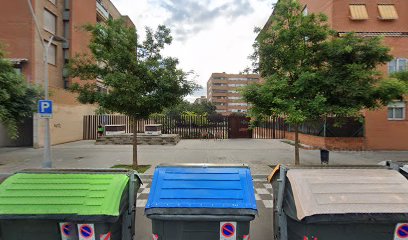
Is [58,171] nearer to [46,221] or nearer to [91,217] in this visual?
[46,221]

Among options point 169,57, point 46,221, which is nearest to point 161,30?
point 169,57

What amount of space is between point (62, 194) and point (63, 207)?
0.20m

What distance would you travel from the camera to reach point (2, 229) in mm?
3252

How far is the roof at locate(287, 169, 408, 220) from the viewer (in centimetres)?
312

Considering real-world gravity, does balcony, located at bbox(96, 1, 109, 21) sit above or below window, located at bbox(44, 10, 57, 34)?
above

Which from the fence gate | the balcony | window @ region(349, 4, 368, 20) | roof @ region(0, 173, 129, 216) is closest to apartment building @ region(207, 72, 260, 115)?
the balcony

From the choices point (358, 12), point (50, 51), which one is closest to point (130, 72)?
point (358, 12)

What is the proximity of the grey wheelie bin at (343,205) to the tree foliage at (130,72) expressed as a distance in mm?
7102

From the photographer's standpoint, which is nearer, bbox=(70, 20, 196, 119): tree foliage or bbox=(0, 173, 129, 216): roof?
bbox=(0, 173, 129, 216): roof

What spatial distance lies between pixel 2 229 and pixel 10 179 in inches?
24.0

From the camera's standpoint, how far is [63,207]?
3.13 m

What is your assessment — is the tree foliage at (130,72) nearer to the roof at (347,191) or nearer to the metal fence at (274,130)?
the roof at (347,191)

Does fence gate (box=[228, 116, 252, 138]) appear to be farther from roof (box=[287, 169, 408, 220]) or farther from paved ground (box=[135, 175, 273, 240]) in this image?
roof (box=[287, 169, 408, 220])

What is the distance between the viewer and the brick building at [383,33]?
16094 millimetres
